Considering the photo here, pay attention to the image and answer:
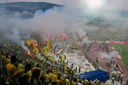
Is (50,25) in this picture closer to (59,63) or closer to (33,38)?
(33,38)

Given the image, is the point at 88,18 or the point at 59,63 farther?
the point at 88,18

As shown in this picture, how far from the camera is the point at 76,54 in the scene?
24953 millimetres

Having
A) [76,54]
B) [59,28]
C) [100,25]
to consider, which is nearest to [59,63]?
[76,54]

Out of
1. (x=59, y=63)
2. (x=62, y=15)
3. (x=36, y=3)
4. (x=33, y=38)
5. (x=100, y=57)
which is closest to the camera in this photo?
(x=59, y=63)

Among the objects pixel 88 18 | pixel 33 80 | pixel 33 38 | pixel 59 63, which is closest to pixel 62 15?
pixel 88 18

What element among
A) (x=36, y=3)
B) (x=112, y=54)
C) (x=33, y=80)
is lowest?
(x=112, y=54)

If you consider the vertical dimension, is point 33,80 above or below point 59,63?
above

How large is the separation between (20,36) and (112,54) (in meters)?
14.4

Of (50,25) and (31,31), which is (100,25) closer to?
(50,25)

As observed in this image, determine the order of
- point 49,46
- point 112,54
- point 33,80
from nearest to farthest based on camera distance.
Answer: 1. point 33,80
2. point 112,54
3. point 49,46

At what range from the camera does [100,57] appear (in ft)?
77.7

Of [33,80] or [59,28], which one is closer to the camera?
[33,80]

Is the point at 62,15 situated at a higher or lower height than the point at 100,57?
higher

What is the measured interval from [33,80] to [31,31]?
26962mm
